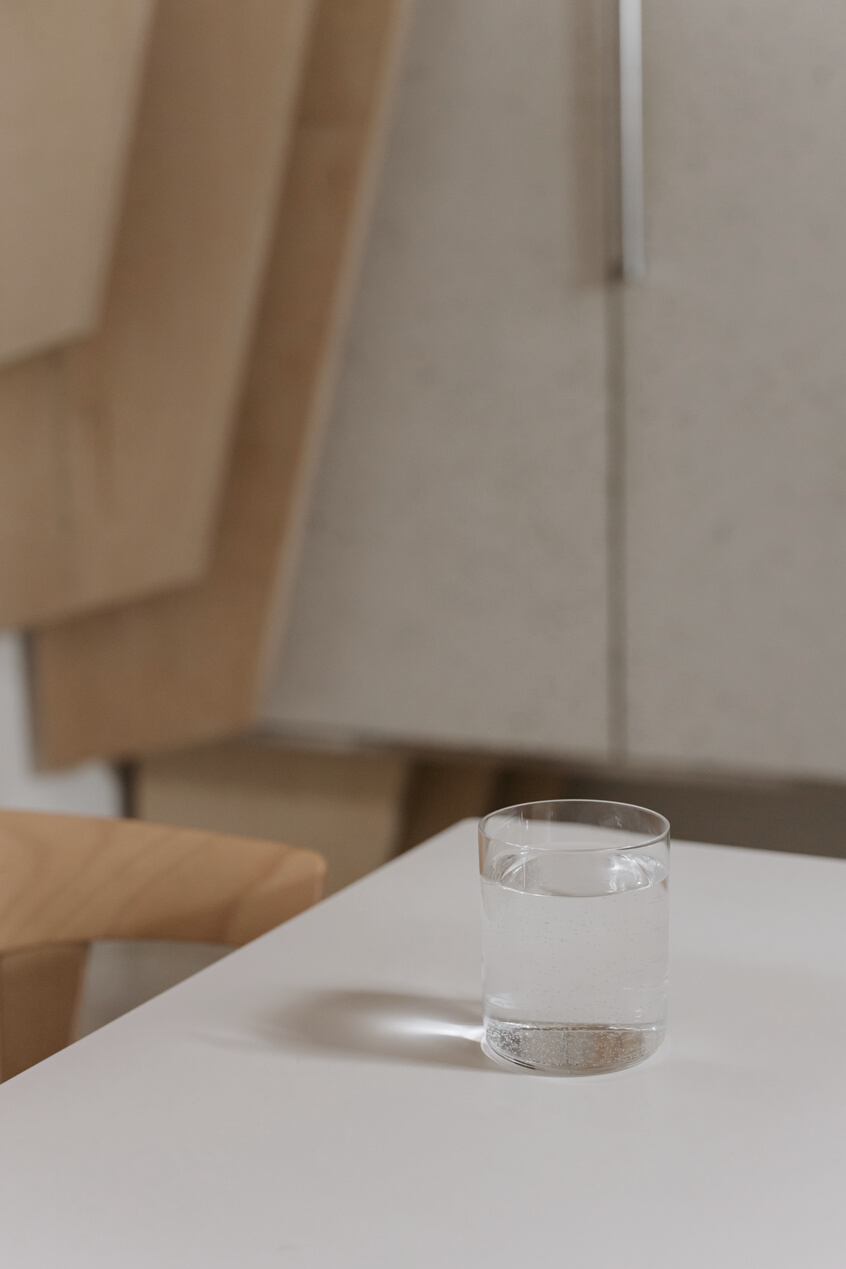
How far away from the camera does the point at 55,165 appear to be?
4.31 feet

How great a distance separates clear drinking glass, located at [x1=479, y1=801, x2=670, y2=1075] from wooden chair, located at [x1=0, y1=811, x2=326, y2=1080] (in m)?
0.26

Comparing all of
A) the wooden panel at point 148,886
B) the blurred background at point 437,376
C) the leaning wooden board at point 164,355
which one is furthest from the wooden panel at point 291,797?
the wooden panel at point 148,886

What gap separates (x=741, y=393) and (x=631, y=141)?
0.30 meters

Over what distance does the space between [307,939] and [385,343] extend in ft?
3.64

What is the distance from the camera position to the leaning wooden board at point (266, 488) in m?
1.47

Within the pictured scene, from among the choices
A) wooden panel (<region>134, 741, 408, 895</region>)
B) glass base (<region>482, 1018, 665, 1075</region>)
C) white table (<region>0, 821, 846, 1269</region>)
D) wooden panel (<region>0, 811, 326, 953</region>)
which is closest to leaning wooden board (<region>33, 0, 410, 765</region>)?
wooden panel (<region>134, 741, 408, 895</region>)

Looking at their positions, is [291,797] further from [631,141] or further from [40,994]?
[40,994]

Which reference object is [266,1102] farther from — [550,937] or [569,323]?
[569,323]

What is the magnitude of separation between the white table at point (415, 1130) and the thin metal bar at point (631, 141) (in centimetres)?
101

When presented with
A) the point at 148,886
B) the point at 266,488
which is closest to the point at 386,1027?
the point at 148,886

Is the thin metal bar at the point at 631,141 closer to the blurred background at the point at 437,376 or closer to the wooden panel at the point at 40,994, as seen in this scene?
the blurred background at the point at 437,376

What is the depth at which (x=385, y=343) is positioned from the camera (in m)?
1.56

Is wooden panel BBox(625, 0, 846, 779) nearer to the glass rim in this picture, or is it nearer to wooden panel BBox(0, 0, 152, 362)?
wooden panel BBox(0, 0, 152, 362)

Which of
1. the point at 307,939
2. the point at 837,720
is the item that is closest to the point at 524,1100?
the point at 307,939
